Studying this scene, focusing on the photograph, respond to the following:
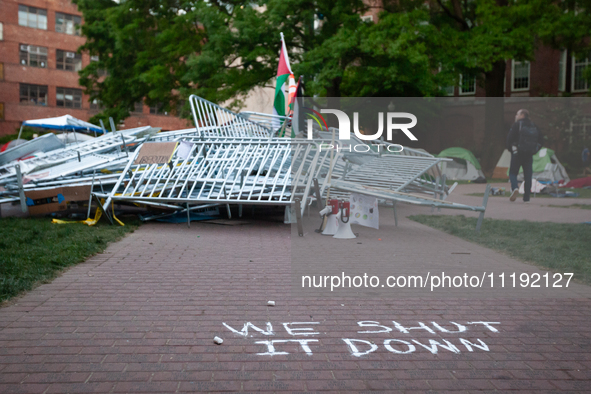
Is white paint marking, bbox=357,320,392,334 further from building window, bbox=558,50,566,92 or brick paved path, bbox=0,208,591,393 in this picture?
building window, bbox=558,50,566,92

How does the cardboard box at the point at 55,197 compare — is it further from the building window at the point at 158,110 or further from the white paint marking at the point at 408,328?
the building window at the point at 158,110

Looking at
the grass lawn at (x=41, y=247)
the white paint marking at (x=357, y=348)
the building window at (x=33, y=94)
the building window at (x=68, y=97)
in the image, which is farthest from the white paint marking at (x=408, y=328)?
the building window at (x=68, y=97)

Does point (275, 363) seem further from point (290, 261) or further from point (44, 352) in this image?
point (290, 261)

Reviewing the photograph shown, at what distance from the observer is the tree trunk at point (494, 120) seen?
2158 centimetres

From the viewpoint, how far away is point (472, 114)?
32219mm

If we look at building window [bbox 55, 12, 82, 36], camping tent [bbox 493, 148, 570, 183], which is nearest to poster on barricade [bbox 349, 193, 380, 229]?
camping tent [bbox 493, 148, 570, 183]

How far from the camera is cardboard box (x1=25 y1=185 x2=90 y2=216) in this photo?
9922mm

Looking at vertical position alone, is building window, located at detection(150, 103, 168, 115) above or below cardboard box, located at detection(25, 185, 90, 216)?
above

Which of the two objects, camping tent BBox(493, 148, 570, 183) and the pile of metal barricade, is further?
camping tent BBox(493, 148, 570, 183)

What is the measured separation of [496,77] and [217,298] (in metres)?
21.4

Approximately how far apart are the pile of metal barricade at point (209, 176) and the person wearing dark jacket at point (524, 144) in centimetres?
309

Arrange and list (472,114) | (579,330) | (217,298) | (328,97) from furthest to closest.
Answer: (472,114), (328,97), (217,298), (579,330)

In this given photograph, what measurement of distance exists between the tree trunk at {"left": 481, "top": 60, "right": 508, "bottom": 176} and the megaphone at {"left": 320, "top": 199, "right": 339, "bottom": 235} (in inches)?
506

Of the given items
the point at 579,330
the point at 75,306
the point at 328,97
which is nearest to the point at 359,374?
the point at 579,330
